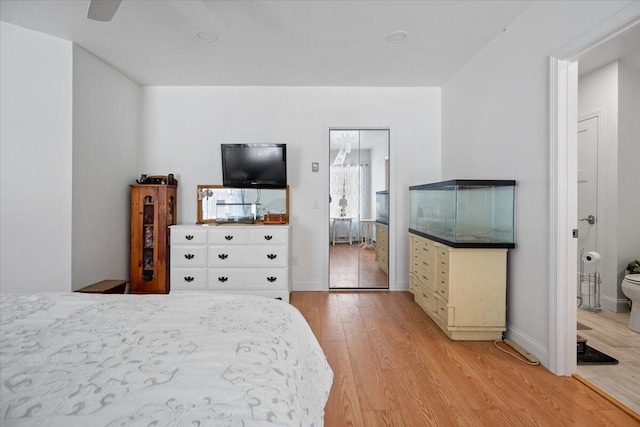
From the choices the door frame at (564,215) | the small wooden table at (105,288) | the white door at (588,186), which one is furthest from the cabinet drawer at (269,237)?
the white door at (588,186)

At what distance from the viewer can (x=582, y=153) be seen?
361 cm

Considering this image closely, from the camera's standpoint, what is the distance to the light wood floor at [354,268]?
14.0 feet

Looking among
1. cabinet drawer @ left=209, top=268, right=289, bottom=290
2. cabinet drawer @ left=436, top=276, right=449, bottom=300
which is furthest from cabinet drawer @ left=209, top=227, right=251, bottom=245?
cabinet drawer @ left=436, top=276, right=449, bottom=300

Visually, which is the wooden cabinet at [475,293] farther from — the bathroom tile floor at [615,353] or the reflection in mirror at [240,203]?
the reflection in mirror at [240,203]

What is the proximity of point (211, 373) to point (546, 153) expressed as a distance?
2.59 metres

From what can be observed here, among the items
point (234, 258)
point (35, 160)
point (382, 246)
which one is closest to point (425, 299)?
point (382, 246)

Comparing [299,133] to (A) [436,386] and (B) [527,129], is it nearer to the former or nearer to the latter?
(B) [527,129]

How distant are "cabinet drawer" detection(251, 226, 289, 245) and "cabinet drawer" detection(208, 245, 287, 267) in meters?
0.05

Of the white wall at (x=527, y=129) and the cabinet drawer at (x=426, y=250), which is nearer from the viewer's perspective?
the white wall at (x=527, y=129)

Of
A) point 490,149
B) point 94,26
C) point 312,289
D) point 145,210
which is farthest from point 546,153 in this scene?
point 145,210

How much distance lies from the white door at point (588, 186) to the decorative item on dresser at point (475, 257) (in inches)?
65.8

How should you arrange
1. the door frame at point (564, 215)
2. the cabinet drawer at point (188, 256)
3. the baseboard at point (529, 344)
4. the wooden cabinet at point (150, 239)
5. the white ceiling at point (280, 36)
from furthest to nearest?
the wooden cabinet at point (150, 239), the cabinet drawer at point (188, 256), the white ceiling at point (280, 36), the baseboard at point (529, 344), the door frame at point (564, 215)

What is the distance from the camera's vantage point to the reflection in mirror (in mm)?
4145

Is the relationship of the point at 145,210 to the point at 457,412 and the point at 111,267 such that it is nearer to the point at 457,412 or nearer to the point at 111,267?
the point at 111,267
